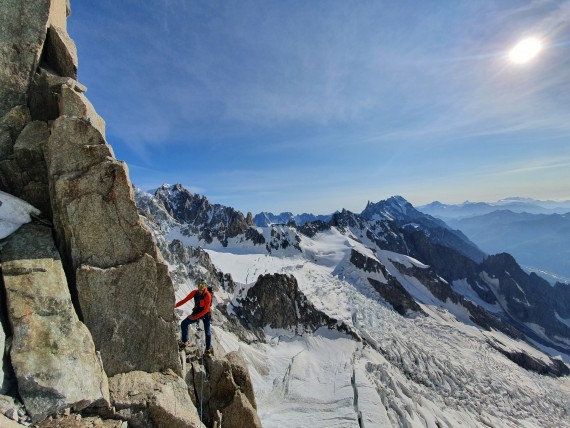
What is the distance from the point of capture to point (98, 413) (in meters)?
12.0

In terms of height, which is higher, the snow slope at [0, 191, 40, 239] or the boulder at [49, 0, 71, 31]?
the boulder at [49, 0, 71, 31]

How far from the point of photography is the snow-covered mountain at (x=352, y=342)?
58000 millimetres

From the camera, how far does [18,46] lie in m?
16.4

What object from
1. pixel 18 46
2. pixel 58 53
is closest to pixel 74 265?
pixel 18 46

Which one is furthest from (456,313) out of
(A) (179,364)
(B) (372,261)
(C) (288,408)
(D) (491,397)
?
(A) (179,364)

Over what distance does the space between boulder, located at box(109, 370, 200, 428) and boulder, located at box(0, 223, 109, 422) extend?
2.72 ft

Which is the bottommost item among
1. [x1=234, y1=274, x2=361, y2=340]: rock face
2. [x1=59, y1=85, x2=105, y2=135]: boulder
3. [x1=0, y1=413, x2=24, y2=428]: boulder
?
[x1=234, y1=274, x2=361, y2=340]: rock face

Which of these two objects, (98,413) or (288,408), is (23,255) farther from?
(288,408)

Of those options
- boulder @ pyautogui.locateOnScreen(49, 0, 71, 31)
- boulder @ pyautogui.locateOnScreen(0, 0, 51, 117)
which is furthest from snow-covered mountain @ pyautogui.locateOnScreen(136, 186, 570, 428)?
boulder @ pyautogui.locateOnScreen(49, 0, 71, 31)

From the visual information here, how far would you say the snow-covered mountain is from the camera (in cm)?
5800

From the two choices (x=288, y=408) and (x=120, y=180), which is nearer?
(x=120, y=180)

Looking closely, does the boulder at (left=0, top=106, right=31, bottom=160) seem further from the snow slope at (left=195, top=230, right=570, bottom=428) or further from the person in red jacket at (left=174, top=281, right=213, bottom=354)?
the snow slope at (left=195, top=230, right=570, bottom=428)

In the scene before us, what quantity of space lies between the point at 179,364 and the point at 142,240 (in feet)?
20.4

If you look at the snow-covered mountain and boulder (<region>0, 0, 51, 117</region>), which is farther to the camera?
the snow-covered mountain
